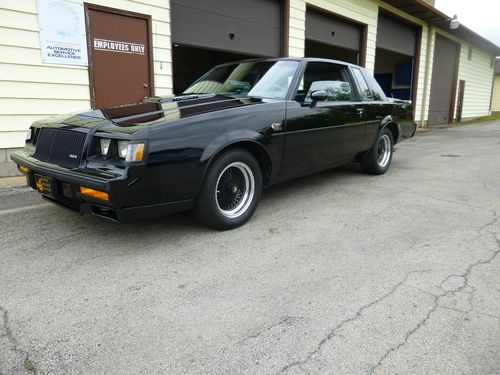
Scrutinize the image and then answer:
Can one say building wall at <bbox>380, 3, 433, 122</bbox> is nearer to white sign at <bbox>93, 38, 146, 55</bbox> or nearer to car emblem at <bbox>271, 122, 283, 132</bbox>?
white sign at <bbox>93, 38, 146, 55</bbox>

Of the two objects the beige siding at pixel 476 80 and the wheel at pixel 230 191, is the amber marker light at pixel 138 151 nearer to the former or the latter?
the wheel at pixel 230 191

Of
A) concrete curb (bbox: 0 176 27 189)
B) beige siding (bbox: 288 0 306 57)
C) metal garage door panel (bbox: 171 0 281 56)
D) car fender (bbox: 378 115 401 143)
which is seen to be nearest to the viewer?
concrete curb (bbox: 0 176 27 189)

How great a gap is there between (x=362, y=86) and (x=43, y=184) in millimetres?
4096

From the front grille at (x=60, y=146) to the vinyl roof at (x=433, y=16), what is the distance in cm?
1202

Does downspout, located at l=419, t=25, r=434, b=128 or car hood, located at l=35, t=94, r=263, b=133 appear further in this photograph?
downspout, located at l=419, t=25, r=434, b=128

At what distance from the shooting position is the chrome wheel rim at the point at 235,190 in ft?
11.5

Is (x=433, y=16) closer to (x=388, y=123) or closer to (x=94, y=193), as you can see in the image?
(x=388, y=123)

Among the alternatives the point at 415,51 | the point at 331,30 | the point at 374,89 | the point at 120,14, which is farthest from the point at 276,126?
the point at 415,51

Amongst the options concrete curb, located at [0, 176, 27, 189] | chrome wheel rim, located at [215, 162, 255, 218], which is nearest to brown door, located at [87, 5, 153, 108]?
concrete curb, located at [0, 176, 27, 189]

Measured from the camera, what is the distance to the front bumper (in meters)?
2.72

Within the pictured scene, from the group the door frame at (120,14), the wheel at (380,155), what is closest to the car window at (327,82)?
the wheel at (380,155)

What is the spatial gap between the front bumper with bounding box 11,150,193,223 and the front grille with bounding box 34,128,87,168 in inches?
2.7

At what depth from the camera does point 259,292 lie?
8.14ft

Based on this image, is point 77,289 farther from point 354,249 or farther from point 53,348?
point 354,249
